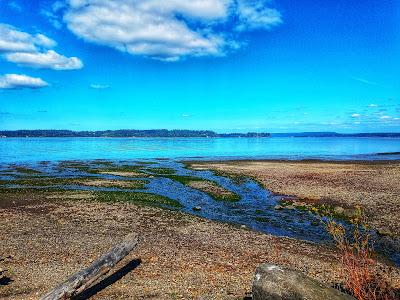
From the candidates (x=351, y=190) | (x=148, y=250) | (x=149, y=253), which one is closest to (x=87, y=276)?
(x=149, y=253)

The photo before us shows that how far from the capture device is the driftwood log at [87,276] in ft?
35.5

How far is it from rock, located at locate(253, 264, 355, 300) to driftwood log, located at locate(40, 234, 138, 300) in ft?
17.4

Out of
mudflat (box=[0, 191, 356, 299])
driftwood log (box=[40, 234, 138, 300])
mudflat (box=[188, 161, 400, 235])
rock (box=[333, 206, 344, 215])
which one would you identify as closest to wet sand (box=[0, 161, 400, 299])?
mudflat (box=[0, 191, 356, 299])

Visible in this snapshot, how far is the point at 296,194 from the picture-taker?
113 feet

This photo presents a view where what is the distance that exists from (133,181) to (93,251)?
26606 mm

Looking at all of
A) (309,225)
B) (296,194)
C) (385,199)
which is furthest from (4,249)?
(385,199)

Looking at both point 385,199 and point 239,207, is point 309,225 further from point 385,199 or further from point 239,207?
point 385,199

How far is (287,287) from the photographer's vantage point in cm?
945

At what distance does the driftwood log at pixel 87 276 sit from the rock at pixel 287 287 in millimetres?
5293

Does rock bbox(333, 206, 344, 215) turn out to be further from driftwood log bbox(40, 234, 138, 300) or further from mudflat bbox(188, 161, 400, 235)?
driftwood log bbox(40, 234, 138, 300)

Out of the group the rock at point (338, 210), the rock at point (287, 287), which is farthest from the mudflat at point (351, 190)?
the rock at point (287, 287)

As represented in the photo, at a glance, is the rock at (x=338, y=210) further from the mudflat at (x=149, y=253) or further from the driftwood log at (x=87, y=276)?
the driftwood log at (x=87, y=276)

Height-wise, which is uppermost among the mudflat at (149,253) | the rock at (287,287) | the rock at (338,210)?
the rock at (287,287)

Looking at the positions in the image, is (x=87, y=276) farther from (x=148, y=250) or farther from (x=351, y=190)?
(x=351, y=190)
